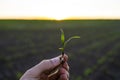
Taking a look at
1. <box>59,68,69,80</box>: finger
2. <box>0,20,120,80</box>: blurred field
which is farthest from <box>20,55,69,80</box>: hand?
<box>0,20,120,80</box>: blurred field

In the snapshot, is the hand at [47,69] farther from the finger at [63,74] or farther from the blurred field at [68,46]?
the blurred field at [68,46]

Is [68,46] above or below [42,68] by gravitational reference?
below

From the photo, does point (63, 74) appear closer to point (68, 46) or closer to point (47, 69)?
point (47, 69)

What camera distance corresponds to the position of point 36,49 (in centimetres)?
292

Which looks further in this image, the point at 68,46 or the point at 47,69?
the point at 68,46

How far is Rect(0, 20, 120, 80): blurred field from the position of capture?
2717 millimetres

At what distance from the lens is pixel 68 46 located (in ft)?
9.86

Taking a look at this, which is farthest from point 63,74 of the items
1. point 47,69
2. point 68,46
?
point 68,46

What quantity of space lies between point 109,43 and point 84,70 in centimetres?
45

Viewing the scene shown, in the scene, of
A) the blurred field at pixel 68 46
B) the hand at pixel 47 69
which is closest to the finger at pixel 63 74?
the hand at pixel 47 69

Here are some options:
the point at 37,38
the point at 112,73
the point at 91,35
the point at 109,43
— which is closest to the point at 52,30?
the point at 37,38

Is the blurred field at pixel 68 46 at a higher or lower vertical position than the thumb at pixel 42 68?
lower

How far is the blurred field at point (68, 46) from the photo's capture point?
2.72 metres

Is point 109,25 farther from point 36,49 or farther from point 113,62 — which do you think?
point 36,49
